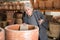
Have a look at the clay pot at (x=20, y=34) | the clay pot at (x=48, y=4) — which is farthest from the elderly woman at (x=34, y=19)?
the clay pot at (x=48, y=4)

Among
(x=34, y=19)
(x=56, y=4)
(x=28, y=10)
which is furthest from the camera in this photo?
(x=56, y=4)

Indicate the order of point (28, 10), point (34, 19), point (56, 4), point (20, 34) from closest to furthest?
point (20, 34) < point (28, 10) < point (34, 19) < point (56, 4)

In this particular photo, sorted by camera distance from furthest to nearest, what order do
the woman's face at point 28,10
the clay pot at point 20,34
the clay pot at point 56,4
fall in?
1. the clay pot at point 56,4
2. the woman's face at point 28,10
3. the clay pot at point 20,34

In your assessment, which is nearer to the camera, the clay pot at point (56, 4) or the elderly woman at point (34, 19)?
the elderly woman at point (34, 19)

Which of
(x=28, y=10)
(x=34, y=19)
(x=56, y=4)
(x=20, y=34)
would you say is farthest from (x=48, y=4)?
(x=20, y=34)

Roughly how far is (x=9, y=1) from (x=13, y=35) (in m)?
3.19

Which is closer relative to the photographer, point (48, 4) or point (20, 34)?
point (20, 34)

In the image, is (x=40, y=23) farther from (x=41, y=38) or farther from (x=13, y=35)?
(x=13, y=35)

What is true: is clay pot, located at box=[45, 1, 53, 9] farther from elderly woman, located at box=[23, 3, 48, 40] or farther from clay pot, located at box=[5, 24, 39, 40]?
clay pot, located at box=[5, 24, 39, 40]

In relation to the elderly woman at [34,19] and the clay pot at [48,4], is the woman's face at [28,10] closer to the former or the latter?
the elderly woman at [34,19]

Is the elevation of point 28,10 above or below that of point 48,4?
above

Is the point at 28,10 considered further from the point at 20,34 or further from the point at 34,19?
the point at 20,34

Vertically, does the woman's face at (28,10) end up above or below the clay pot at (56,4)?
above

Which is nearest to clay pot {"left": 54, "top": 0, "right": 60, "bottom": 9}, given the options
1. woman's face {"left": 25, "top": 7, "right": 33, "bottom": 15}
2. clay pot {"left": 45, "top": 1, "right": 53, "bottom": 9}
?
clay pot {"left": 45, "top": 1, "right": 53, "bottom": 9}
